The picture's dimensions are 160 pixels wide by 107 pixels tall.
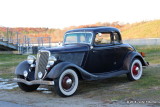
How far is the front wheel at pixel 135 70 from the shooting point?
9690mm

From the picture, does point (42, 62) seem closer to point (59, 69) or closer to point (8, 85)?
point (59, 69)

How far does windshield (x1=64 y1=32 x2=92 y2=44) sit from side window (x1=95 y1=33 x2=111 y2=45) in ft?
0.85

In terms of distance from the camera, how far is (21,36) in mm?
29219

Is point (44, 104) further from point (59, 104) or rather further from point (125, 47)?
point (125, 47)

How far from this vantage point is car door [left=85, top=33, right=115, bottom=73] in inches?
345

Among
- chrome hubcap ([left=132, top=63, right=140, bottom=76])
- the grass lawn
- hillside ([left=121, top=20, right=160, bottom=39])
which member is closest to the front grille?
the grass lawn

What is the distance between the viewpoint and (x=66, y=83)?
783 cm

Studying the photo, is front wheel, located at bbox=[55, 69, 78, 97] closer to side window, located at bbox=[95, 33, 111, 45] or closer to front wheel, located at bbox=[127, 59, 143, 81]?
side window, located at bbox=[95, 33, 111, 45]

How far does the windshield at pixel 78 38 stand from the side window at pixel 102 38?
10.2 inches

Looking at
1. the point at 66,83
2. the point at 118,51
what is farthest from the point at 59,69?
the point at 118,51

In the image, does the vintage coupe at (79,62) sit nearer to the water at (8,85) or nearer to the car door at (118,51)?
the car door at (118,51)

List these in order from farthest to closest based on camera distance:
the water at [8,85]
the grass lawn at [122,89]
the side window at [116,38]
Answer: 1. the side window at [116,38]
2. the water at [8,85]
3. the grass lawn at [122,89]

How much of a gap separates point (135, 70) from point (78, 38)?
89.9 inches

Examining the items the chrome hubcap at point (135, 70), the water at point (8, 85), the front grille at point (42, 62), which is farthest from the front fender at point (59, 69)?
the chrome hubcap at point (135, 70)
